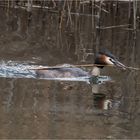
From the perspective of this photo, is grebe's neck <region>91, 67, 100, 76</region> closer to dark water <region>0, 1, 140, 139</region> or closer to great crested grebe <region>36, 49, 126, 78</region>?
great crested grebe <region>36, 49, 126, 78</region>

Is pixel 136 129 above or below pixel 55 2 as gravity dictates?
below

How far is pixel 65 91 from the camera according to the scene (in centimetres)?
845

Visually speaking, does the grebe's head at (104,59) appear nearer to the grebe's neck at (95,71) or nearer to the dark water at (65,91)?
the grebe's neck at (95,71)

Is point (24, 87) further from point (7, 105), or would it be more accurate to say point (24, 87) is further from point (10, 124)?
point (10, 124)

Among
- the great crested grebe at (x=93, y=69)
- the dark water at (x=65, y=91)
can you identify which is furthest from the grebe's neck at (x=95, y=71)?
the dark water at (x=65, y=91)

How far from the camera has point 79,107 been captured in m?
7.53

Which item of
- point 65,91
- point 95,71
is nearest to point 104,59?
point 95,71

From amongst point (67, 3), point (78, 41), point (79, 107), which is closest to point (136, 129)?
point (79, 107)

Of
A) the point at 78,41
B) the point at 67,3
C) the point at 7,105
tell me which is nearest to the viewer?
the point at 7,105

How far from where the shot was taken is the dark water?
656 cm

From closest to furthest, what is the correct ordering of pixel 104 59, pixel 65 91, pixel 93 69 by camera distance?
pixel 65 91
pixel 104 59
pixel 93 69

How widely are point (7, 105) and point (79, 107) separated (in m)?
0.88

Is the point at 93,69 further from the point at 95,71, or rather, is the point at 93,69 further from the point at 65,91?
the point at 65,91

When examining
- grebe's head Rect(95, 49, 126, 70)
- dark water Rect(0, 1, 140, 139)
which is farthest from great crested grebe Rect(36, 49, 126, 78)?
dark water Rect(0, 1, 140, 139)
